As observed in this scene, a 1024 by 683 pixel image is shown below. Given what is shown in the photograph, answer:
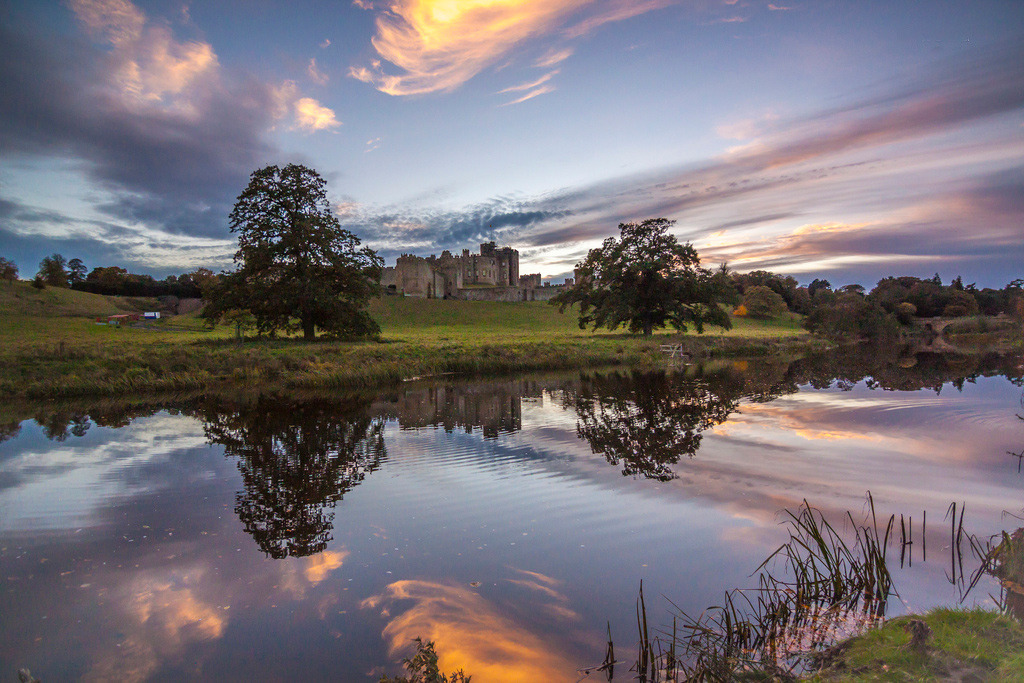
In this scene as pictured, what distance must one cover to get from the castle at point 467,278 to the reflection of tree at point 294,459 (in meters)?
53.5

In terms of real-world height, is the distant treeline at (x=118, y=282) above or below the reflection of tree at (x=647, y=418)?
above

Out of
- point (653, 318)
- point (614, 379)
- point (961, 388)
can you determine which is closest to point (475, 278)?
point (653, 318)

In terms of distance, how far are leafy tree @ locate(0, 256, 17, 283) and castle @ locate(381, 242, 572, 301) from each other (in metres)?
40.0

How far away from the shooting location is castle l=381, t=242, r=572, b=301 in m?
76.3

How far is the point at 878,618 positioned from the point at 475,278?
96.6m

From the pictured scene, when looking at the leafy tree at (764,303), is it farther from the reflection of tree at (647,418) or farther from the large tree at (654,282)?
the reflection of tree at (647,418)

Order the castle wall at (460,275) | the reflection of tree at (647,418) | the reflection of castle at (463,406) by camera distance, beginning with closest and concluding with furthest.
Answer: the reflection of tree at (647,418) → the reflection of castle at (463,406) → the castle wall at (460,275)

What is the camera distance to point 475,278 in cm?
9888

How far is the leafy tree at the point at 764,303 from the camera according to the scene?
247ft

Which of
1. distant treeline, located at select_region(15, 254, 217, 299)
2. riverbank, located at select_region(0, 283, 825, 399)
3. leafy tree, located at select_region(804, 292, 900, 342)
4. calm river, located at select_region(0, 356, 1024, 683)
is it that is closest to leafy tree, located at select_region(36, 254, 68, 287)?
distant treeline, located at select_region(15, 254, 217, 299)

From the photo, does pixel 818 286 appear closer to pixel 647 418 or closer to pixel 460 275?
pixel 460 275

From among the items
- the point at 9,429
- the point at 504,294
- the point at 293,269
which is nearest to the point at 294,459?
the point at 9,429

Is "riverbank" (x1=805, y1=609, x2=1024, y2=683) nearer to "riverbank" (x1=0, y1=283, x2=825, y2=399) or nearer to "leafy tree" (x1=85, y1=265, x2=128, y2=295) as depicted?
"riverbank" (x1=0, y1=283, x2=825, y2=399)

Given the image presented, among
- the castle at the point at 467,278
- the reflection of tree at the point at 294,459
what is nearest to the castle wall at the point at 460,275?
the castle at the point at 467,278
